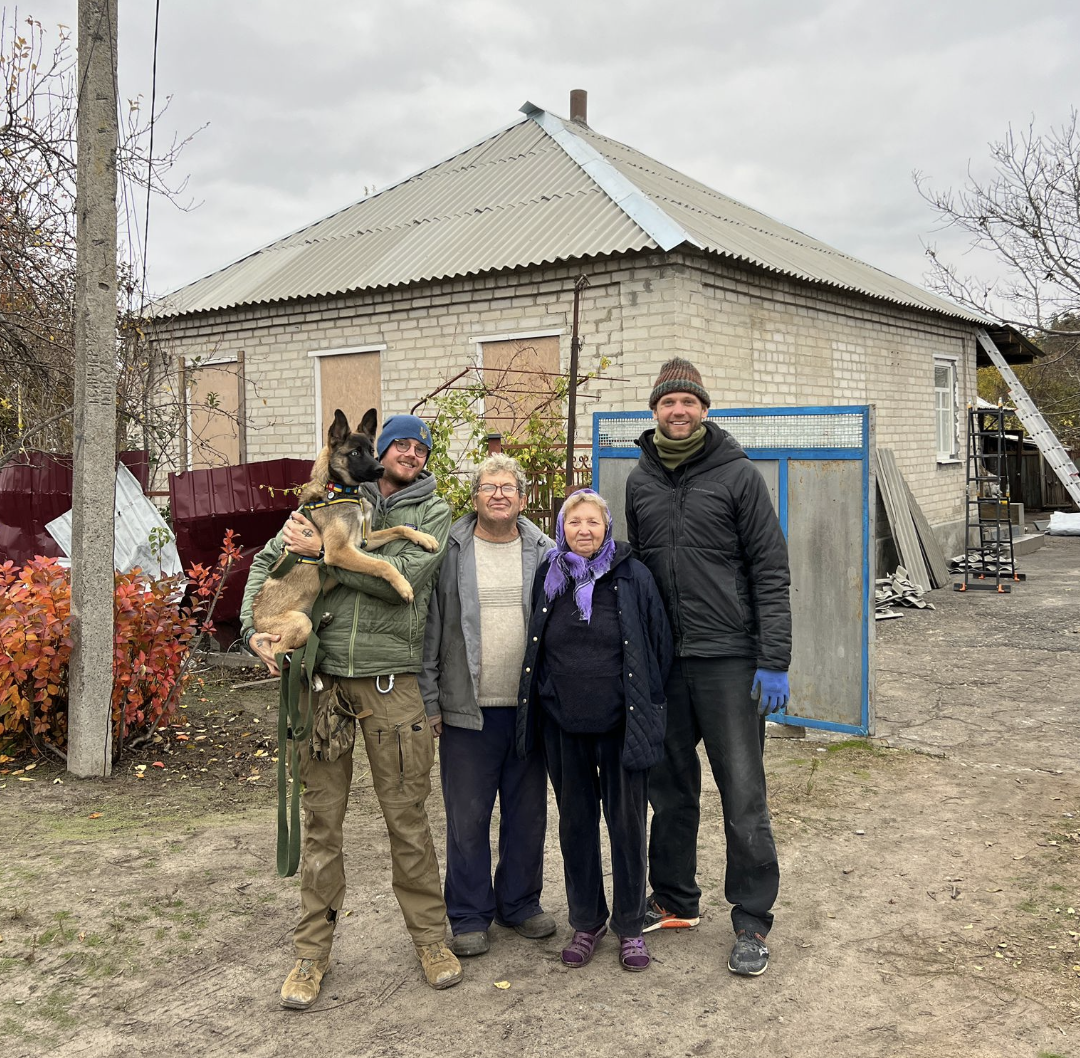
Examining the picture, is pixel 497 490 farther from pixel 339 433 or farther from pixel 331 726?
pixel 331 726

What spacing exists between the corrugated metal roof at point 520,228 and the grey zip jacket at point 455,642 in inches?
252

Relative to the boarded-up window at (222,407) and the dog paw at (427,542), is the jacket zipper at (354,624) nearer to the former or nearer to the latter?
the dog paw at (427,542)

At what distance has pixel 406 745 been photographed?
10.3 feet

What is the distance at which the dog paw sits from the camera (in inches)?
125

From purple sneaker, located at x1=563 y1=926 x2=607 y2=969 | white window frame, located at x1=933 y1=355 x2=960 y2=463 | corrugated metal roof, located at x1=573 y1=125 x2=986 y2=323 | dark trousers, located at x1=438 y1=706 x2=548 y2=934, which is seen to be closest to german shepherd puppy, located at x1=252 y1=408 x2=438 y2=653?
dark trousers, located at x1=438 y1=706 x2=548 y2=934

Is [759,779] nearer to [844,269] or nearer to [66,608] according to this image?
[66,608]

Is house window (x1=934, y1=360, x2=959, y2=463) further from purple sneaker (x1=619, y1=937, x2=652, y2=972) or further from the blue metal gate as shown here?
purple sneaker (x1=619, y1=937, x2=652, y2=972)

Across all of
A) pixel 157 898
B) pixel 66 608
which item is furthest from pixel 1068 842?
pixel 66 608

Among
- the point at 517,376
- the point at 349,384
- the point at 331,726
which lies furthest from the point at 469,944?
the point at 349,384

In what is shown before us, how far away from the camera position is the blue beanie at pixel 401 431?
10.5 ft

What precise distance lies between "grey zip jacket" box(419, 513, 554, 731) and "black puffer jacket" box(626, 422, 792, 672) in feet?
1.69

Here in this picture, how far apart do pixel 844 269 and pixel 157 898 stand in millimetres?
13259

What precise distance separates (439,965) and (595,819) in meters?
0.69

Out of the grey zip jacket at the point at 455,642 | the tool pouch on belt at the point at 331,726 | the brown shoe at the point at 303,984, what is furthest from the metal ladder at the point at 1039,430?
the brown shoe at the point at 303,984
